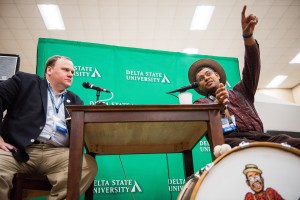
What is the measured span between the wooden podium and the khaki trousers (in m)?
0.20

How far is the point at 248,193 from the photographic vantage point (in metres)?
0.94

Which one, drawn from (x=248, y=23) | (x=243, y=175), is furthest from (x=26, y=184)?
(x=248, y=23)

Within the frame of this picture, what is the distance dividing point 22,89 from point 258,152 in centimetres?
174

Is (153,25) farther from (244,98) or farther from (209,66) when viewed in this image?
(244,98)

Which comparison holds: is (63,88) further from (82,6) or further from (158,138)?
(82,6)

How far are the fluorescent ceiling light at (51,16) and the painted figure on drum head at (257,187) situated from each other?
564cm

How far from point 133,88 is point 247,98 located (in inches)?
58.6

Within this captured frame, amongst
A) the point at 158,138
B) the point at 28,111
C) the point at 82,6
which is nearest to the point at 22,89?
the point at 28,111

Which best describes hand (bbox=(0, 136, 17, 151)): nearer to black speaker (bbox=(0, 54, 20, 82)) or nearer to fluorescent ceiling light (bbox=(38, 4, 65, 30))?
black speaker (bbox=(0, 54, 20, 82))

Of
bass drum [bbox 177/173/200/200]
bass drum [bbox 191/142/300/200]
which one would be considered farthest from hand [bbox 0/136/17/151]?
bass drum [bbox 191/142/300/200]

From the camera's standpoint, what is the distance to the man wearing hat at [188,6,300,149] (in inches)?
69.9

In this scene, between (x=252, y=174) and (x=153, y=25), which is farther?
(x=153, y=25)

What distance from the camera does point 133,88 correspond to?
10.4 feet

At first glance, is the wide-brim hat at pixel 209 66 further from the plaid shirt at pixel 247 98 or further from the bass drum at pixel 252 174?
the bass drum at pixel 252 174
